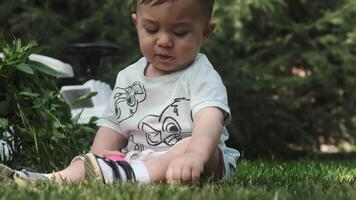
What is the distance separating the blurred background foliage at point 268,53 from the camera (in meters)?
7.53

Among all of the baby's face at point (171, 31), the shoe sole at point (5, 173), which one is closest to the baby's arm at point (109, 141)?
the baby's face at point (171, 31)

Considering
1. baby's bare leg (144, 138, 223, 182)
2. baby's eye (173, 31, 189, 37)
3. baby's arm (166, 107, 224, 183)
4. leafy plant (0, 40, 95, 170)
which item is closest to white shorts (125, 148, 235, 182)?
baby's bare leg (144, 138, 223, 182)

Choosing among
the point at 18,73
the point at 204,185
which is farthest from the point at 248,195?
the point at 18,73

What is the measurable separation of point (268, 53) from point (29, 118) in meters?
5.25

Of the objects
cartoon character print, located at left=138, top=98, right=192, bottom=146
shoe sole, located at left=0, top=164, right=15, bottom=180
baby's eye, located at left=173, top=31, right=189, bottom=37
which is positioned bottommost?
shoe sole, located at left=0, top=164, right=15, bottom=180

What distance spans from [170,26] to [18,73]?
1033mm

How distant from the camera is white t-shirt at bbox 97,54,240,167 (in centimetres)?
252

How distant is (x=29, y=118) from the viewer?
329cm

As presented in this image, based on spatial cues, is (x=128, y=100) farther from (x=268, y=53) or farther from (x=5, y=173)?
(x=268, y=53)

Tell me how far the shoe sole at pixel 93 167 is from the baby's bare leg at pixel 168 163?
18 cm

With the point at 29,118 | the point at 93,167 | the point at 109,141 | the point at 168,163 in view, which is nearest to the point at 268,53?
the point at 29,118

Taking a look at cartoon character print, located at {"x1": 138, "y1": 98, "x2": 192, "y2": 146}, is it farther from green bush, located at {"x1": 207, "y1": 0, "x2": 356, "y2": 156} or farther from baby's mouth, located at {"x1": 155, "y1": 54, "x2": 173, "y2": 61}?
green bush, located at {"x1": 207, "y1": 0, "x2": 356, "y2": 156}

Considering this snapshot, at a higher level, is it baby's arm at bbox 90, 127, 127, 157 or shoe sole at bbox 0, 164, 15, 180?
baby's arm at bbox 90, 127, 127, 157

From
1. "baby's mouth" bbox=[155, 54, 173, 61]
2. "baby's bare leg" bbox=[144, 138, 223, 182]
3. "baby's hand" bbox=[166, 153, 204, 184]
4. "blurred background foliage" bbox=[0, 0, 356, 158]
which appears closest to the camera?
"baby's hand" bbox=[166, 153, 204, 184]
